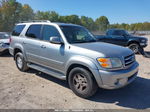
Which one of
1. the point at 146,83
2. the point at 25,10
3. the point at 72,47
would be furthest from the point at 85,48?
the point at 25,10

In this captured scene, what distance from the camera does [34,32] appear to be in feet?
16.3

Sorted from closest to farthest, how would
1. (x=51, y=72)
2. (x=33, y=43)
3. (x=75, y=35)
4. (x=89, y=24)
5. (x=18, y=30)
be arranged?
(x=51, y=72) < (x=75, y=35) < (x=33, y=43) < (x=18, y=30) < (x=89, y=24)

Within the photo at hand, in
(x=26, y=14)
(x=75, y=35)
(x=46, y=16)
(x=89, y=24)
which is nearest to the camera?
(x=75, y=35)

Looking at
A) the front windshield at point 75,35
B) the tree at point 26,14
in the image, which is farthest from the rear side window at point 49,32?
the tree at point 26,14

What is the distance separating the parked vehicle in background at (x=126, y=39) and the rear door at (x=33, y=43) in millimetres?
→ 7324

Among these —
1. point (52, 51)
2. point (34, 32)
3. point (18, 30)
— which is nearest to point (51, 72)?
point (52, 51)

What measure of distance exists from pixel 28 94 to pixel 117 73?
8.05ft

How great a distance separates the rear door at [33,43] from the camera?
4703mm

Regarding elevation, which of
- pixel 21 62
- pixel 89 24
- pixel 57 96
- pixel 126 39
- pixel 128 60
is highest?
pixel 89 24

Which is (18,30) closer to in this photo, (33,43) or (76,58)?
(33,43)

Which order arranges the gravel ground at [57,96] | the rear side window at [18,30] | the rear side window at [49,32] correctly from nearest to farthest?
the gravel ground at [57,96], the rear side window at [49,32], the rear side window at [18,30]

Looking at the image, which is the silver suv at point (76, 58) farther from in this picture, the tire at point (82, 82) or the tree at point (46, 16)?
the tree at point (46, 16)

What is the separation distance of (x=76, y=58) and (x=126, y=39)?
7937 mm

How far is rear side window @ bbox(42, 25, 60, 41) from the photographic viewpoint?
4254 millimetres
